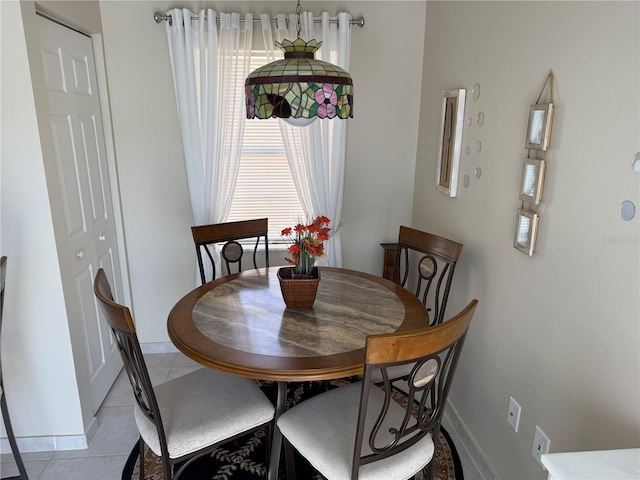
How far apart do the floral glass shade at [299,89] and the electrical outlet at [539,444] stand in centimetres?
138

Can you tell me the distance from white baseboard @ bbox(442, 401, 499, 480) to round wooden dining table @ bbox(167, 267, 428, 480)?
773 millimetres

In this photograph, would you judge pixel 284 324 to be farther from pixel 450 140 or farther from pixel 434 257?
pixel 450 140

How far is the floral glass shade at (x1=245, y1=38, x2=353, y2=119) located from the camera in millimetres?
1468

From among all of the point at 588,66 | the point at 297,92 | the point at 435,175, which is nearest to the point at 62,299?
the point at 297,92

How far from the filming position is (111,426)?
94.0 inches

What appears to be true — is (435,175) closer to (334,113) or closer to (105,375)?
(334,113)

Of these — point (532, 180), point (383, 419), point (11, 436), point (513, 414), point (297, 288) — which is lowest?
point (11, 436)

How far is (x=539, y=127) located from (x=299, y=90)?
87cm

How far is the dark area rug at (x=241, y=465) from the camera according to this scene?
204 cm

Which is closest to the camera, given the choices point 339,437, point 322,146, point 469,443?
point 339,437

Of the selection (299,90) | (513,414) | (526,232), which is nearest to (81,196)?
(299,90)

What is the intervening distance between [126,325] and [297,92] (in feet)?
3.02

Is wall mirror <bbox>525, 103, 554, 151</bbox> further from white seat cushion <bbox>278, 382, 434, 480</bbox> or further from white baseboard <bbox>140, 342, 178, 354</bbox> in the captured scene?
white baseboard <bbox>140, 342, 178, 354</bbox>

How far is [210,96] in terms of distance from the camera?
8.73 ft
